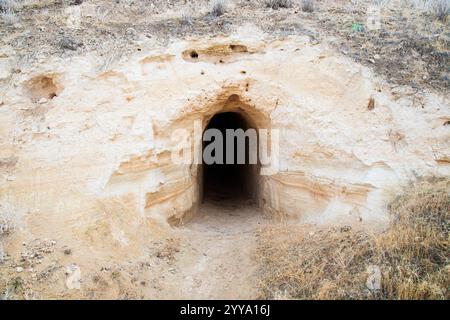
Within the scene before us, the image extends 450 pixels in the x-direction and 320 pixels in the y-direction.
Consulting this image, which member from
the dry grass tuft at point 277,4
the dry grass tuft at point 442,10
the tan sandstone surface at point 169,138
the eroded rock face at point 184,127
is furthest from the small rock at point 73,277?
the dry grass tuft at point 442,10

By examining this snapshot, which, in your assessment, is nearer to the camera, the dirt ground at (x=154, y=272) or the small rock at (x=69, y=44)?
the dirt ground at (x=154, y=272)

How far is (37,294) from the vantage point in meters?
4.65

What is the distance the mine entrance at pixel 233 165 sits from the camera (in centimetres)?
820

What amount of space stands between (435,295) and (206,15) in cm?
536

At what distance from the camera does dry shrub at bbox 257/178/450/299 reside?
451cm

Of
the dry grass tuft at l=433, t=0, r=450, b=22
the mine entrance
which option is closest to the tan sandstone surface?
the mine entrance

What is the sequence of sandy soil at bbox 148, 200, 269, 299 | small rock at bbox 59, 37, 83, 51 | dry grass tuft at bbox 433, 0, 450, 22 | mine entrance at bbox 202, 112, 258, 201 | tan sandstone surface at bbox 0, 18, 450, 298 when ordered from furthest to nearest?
mine entrance at bbox 202, 112, 258, 201
dry grass tuft at bbox 433, 0, 450, 22
small rock at bbox 59, 37, 83, 51
tan sandstone surface at bbox 0, 18, 450, 298
sandy soil at bbox 148, 200, 269, 299

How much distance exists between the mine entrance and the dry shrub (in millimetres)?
2739

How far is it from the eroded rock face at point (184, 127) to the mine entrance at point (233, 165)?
53.6 inches

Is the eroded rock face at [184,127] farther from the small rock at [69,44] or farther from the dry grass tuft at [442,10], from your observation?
the dry grass tuft at [442,10]

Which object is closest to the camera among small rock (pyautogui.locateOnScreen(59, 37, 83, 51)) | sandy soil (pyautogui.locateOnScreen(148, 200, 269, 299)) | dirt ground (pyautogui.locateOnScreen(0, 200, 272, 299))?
dirt ground (pyautogui.locateOnScreen(0, 200, 272, 299))

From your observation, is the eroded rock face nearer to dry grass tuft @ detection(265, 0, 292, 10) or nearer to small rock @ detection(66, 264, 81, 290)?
small rock @ detection(66, 264, 81, 290)

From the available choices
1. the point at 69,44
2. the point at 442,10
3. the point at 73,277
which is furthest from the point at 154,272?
the point at 442,10

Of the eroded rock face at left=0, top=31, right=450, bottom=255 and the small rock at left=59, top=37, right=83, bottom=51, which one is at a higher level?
the small rock at left=59, top=37, right=83, bottom=51
